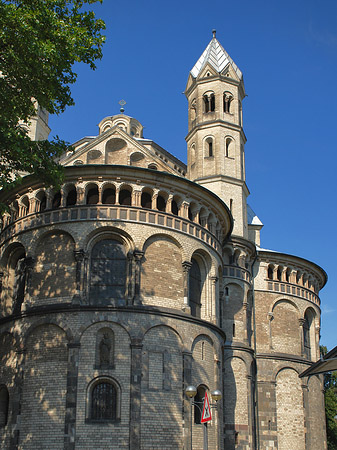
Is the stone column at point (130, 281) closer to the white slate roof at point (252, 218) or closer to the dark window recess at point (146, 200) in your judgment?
the dark window recess at point (146, 200)

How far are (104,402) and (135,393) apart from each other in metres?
1.40

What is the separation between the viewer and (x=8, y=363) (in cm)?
2803

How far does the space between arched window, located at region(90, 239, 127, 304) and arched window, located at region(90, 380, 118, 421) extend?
148 inches

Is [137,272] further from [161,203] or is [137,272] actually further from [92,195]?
[92,195]

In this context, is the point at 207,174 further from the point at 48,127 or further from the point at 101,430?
the point at 101,430

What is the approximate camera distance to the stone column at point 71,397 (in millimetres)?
24766

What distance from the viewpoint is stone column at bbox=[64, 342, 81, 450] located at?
24.8 metres

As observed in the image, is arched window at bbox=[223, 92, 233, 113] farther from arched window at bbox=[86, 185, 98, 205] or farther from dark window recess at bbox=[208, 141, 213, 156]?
arched window at bbox=[86, 185, 98, 205]

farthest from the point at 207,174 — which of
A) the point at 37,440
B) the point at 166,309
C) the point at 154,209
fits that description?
the point at 37,440

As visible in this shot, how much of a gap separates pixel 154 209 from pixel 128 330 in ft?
20.4

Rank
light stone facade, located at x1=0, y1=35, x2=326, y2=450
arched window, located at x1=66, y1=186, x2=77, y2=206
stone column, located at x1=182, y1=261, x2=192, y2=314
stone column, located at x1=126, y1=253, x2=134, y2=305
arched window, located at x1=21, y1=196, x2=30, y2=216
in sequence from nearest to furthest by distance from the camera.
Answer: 1. light stone facade, located at x1=0, y1=35, x2=326, y2=450
2. stone column, located at x1=126, y1=253, x2=134, y2=305
3. stone column, located at x1=182, y1=261, x2=192, y2=314
4. arched window, located at x1=66, y1=186, x2=77, y2=206
5. arched window, located at x1=21, y1=196, x2=30, y2=216

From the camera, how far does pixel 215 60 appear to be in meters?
45.1

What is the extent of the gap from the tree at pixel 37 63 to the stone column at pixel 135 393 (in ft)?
28.3

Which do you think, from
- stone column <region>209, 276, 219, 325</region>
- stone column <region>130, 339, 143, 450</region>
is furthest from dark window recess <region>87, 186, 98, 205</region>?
stone column <region>209, 276, 219, 325</region>
